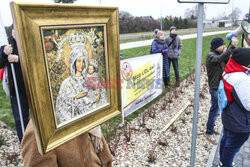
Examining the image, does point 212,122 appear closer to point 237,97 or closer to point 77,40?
point 237,97

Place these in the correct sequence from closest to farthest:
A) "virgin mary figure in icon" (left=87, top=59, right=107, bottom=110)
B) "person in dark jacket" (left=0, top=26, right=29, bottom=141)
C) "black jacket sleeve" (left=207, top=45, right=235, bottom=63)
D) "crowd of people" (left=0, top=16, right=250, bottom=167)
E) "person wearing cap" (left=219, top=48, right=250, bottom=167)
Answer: "virgin mary figure in icon" (left=87, top=59, right=107, bottom=110)
"crowd of people" (left=0, top=16, right=250, bottom=167)
"person wearing cap" (left=219, top=48, right=250, bottom=167)
"person in dark jacket" (left=0, top=26, right=29, bottom=141)
"black jacket sleeve" (left=207, top=45, right=235, bottom=63)

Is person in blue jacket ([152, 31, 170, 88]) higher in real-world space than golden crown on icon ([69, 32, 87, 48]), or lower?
lower

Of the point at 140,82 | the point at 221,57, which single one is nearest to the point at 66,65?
the point at 221,57

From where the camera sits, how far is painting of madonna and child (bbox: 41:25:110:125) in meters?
0.85

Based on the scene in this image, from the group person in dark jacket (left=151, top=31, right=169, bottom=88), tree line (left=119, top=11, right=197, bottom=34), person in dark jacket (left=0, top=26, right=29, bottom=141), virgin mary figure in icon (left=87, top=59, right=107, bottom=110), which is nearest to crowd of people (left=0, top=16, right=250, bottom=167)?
person in dark jacket (left=0, top=26, right=29, bottom=141)

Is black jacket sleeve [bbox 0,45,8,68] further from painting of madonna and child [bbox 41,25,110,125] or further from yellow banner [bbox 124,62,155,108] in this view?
yellow banner [bbox 124,62,155,108]

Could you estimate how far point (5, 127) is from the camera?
4.21 metres

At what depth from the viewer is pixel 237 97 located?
2.37 m

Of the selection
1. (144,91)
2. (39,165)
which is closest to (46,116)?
(39,165)

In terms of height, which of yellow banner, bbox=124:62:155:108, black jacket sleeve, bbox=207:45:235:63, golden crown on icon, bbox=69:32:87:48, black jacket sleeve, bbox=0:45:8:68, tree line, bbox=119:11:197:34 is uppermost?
tree line, bbox=119:11:197:34

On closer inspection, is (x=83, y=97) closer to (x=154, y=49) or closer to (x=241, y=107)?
(x=241, y=107)

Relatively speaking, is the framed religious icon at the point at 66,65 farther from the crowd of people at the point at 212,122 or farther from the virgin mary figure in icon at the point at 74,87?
the crowd of people at the point at 212,122

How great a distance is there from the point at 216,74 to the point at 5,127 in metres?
4.65

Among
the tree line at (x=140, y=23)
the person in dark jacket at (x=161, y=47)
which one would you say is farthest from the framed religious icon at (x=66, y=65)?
the tree line at (x=140, y=23)
